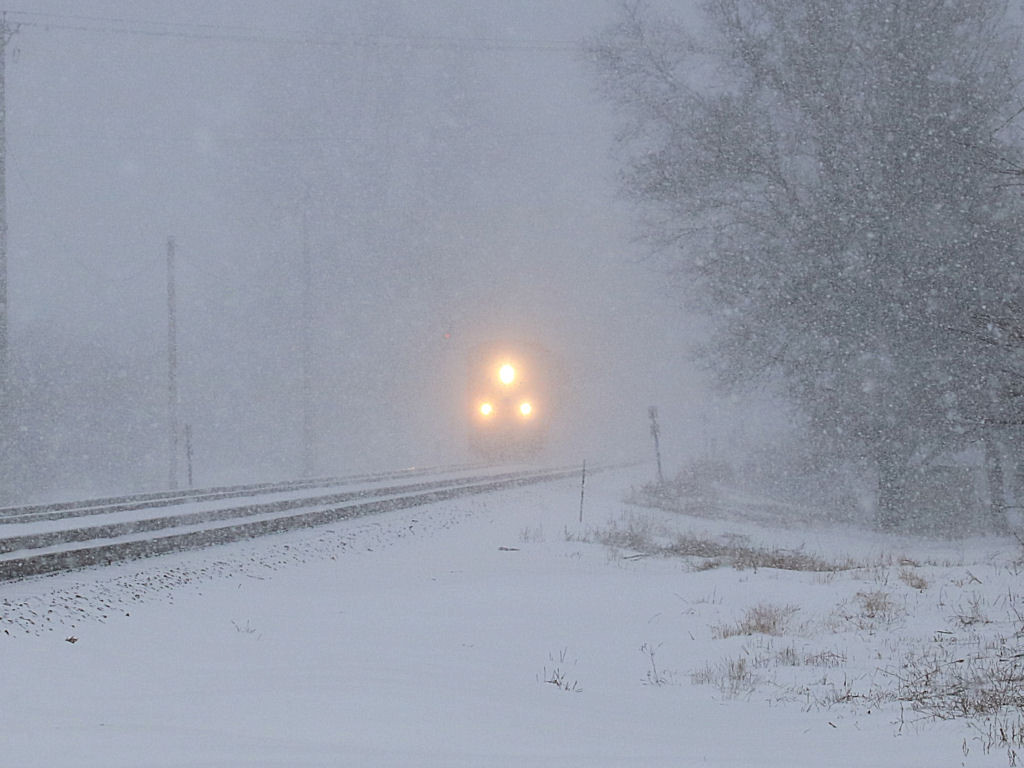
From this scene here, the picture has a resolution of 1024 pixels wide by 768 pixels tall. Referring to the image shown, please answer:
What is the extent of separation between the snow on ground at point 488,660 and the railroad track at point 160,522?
366 millimetres

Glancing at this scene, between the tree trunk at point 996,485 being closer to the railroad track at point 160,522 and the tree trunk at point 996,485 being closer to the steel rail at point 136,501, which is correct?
the railroad track at point 160,522

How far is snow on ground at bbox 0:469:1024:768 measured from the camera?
354 centimetres

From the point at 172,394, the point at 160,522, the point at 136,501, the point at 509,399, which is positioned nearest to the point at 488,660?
the point at 160,522

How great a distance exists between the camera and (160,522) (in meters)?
10.1

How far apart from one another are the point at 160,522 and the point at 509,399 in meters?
19.8

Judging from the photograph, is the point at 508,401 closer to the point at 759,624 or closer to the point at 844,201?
the point at 844,201

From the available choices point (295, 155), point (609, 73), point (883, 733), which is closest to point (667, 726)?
point (883, 733)

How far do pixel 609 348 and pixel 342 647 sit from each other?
84.7 metres

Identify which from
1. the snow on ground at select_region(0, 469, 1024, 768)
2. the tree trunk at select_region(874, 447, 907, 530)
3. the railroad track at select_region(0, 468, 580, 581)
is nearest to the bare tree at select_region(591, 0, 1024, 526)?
the tree trunk at select_region(874, 447, 907, 530)

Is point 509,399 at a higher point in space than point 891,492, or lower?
higher

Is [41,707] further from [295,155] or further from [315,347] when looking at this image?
[295,155]

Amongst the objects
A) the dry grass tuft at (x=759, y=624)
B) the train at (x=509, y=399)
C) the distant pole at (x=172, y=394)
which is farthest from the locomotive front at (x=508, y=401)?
the dry grass tuft at (x=759, y=624)

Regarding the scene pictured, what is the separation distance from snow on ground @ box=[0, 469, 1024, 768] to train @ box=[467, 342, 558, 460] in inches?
765

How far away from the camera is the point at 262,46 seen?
4694cm
